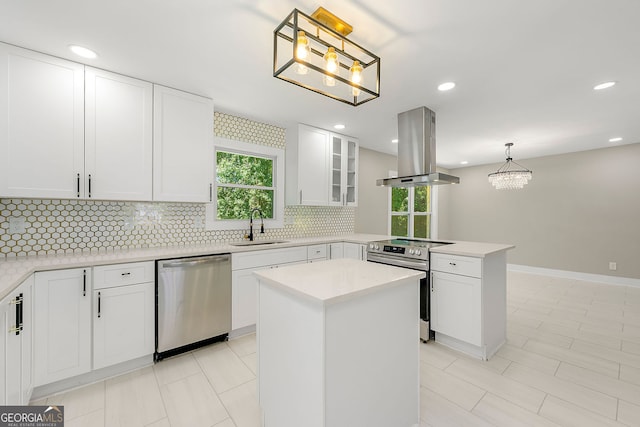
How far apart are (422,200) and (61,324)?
20.9ft

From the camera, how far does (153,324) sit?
2250mm

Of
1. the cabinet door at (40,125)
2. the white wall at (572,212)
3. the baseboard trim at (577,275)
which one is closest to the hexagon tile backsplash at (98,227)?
the cabinet door at (40,125)

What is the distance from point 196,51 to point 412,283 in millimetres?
2247

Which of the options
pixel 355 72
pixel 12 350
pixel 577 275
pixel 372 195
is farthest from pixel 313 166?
pixel 577 275

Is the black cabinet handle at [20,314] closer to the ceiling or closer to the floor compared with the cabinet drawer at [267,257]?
closer to the floor

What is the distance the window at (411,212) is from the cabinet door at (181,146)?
3.76m

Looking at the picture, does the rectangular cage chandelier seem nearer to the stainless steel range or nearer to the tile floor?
the stainless steel range

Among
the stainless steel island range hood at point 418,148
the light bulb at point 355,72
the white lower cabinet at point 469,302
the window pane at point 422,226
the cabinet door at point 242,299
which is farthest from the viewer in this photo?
the window pane at point 422,226

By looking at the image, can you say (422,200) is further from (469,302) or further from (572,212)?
(469,302)

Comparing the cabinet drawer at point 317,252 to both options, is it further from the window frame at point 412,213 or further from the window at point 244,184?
the window frame at point 412,213

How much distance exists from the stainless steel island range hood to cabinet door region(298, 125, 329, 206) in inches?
41.2

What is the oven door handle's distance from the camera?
2.76 meters

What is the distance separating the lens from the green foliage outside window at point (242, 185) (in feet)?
10.9

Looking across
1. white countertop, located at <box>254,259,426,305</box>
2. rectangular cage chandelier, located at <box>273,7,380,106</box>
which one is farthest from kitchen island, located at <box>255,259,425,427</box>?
rectangular cage chandelier, located at <box>273,7,380,106</box>
